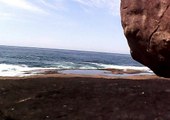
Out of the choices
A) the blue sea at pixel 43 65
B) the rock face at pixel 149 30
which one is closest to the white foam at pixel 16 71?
the blue sea at pixel 43 65

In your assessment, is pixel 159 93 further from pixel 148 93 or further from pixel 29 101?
pixel 29 101

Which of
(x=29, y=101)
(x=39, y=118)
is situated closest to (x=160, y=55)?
(x=29, y=101)

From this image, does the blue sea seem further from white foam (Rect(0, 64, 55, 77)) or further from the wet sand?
the wet sand

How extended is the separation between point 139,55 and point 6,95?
429 inches

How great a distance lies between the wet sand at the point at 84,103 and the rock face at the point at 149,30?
3.53 m

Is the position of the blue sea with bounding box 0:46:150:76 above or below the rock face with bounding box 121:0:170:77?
below

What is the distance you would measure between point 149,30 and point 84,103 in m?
8.82

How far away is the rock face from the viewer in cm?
1988

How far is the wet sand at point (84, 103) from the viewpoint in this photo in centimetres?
1164

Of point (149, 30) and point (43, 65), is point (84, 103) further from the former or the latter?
point (43, 65)

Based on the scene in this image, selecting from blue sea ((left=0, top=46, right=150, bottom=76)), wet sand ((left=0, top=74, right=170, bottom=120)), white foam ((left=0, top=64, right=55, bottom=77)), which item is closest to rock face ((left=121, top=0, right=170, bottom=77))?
wet sand ((left=0, top=74, right=170, bottom=120))

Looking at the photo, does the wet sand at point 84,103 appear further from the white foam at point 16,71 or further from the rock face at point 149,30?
the white foam at point 16,71

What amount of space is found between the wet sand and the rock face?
353 centimetres

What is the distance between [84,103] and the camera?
1347 cm
